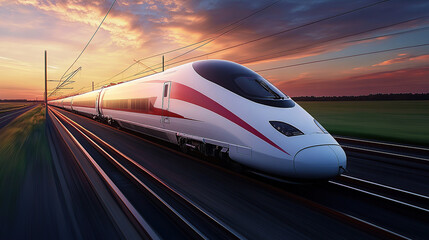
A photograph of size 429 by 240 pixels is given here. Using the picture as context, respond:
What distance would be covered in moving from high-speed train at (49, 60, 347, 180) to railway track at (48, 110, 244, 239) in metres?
1.32

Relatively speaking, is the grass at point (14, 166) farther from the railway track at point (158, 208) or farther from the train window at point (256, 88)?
the train window at point (256, 88)

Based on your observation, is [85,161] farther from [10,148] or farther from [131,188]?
[10,148]

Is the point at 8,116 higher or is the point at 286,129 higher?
the point at 286,129

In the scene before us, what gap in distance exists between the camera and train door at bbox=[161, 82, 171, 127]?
6.46m

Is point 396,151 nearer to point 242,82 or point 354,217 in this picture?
point 354,217

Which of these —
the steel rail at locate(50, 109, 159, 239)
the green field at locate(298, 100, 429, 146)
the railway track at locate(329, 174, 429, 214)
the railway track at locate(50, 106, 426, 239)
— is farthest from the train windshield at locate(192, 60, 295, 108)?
the green field at locate(298, 100, 429, 146)

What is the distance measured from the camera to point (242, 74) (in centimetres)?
508

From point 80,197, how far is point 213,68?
380 cm

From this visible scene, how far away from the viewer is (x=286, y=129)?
3.75 meters

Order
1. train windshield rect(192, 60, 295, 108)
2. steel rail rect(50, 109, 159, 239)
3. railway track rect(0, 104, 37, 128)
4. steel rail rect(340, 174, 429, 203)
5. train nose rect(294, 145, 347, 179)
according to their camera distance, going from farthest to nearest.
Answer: railway track rect(0, 104, 37, 128) < train windshield rect(192, 60, 295, 108) < steel rail rect(340, 174, 429, 203) < train nose rect(294, 145, 347, 179) < steel rail rect(50, 109, 159, 239)

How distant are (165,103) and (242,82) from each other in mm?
2782

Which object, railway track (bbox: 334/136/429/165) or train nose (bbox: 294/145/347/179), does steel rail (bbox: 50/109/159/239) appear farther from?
railway track (bbox: 334/136/429/165)

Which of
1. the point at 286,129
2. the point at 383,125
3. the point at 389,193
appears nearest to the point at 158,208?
the point at 286,129

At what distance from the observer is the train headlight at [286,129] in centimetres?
368
